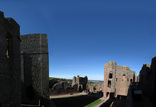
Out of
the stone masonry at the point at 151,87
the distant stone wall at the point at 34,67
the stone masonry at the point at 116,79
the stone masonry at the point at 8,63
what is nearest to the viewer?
the stone masonry at the point at 8,63

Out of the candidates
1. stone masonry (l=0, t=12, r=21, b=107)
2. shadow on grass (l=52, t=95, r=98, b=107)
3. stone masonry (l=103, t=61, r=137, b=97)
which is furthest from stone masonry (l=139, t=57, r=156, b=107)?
stone masonry (l=103, t=61, r=137, b=97)

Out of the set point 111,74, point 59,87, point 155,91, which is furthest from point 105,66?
point 155,91

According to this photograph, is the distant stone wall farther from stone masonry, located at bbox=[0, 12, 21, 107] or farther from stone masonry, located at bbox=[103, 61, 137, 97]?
stone masonry, located at bbox=[103, 61, 137, 97]

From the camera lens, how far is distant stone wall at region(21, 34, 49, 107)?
9.60 metres

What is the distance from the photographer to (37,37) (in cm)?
1009

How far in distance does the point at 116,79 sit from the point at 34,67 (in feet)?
67.6

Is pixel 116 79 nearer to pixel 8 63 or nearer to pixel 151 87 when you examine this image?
pixel 151 87

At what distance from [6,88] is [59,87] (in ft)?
55.9

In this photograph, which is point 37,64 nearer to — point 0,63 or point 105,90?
point 0,63

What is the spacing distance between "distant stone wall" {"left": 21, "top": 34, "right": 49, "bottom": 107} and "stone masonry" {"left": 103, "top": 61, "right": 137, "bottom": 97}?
15.5 metres

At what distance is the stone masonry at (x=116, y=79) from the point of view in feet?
68.2

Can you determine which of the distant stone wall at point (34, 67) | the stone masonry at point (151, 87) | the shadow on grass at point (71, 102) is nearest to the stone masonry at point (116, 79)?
the shadow on grass at point (71, 102)

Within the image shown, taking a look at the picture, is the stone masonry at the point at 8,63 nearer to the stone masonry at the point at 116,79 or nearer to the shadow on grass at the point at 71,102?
the shadow on grass at the point at 71,102

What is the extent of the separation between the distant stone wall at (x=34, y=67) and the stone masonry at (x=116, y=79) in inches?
610
